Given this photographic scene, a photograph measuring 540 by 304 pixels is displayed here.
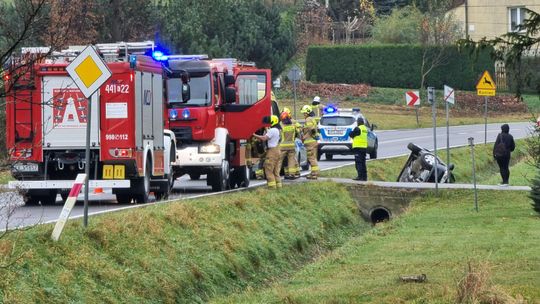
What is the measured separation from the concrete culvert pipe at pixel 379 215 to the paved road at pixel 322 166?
3.01 metres

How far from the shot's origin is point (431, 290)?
14734 mm

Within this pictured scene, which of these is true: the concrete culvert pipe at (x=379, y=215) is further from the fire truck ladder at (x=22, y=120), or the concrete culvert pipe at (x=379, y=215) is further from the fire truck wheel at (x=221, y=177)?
the fire truck ladder at (x=22, y=120)

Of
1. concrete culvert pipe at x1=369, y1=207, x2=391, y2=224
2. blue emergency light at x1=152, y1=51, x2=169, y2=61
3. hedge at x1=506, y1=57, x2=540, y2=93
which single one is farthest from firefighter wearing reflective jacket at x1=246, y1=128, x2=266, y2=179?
hedge at x1=506, y1=57, x2=540, y2=93

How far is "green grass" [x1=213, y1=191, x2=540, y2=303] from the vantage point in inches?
592

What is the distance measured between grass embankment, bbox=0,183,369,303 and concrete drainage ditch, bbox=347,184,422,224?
11.5ft

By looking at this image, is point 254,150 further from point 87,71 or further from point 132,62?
point 87,71

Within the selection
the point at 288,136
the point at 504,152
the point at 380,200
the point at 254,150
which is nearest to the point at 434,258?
the point at 288,136

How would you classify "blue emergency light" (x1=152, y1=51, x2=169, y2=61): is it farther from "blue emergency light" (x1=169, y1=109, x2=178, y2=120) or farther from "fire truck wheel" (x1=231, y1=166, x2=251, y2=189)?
"fire truck wheel" (x1=231, y1=166, x2=251, y2=189)

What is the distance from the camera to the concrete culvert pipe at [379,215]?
29781mm

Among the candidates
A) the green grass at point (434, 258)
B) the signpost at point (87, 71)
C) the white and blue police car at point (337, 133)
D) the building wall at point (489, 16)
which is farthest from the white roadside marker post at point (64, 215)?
the building wall at point (489, 16)

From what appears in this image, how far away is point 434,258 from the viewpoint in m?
19.4

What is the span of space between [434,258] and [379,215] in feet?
35.4

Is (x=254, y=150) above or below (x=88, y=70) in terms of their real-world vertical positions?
below

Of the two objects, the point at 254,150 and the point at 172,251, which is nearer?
the point at 172,251
